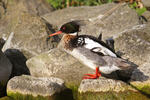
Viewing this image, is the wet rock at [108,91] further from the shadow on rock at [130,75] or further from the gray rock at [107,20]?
the gray rock at [107,20]

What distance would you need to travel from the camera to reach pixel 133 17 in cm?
758

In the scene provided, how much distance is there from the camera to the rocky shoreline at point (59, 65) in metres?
4.46

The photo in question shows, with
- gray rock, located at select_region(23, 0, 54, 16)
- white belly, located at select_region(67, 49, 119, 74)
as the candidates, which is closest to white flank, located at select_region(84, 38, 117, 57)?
white belly, located at select_region(67, 49, 119, 74)

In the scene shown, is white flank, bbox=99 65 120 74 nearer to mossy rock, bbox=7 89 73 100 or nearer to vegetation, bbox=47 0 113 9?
mossy rock, bbox=7 89 73 100

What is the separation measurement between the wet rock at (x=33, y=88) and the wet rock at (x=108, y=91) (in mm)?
460

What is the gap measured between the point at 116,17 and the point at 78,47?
3277 millimetres

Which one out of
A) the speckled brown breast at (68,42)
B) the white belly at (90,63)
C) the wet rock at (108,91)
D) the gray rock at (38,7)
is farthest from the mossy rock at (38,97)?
the gray rock at (38,7)

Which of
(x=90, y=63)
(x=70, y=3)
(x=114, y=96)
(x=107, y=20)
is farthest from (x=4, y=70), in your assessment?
(x=70, y=3)

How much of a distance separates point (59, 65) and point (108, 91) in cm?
119

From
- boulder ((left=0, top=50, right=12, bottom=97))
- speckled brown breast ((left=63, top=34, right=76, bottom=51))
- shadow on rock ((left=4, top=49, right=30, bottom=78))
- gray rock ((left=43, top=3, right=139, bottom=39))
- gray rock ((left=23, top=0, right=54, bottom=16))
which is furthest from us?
gray rock ((left=23, top=0, right=54, bottom=16))

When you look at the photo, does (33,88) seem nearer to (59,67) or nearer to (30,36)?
(59,67)

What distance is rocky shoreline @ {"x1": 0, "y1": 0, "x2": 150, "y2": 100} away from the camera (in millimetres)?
4461

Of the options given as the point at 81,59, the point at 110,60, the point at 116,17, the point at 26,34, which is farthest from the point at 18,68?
the point at 116,17

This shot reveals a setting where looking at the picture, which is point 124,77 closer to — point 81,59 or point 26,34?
point 81,59
